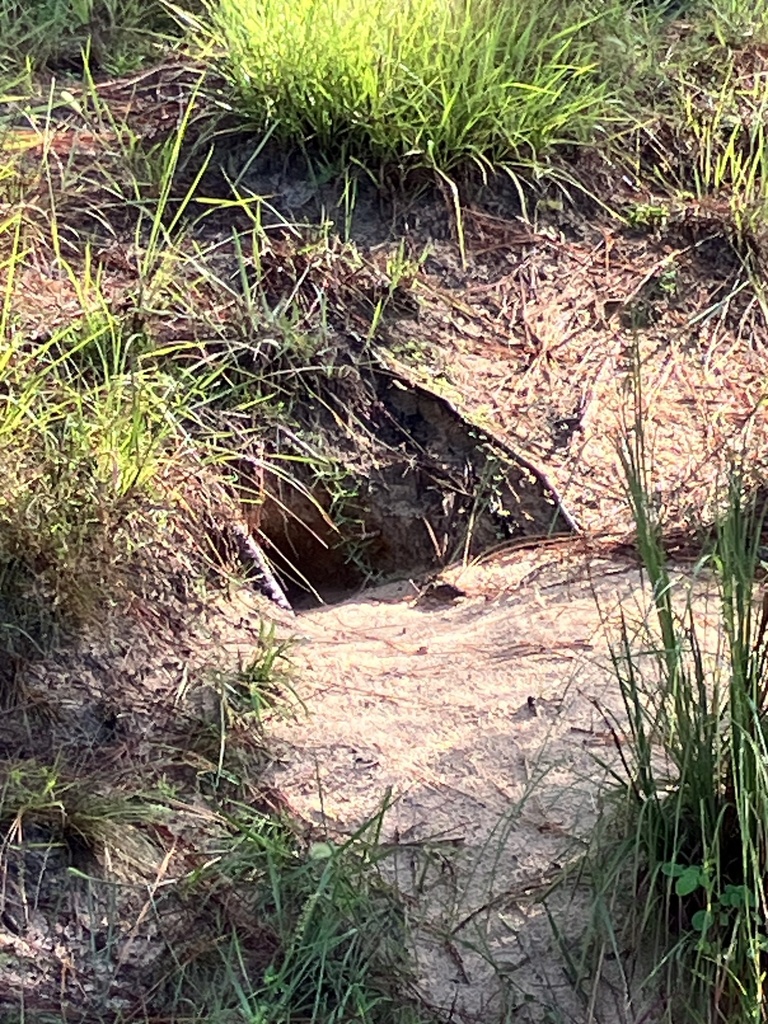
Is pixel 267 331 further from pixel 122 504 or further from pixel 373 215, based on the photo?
pixel 122 504

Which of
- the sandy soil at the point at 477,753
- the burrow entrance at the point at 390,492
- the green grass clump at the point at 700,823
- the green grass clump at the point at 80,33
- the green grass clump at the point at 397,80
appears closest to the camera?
the green grass clump at the point at 700,823

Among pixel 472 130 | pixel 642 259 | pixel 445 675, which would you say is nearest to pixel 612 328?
pixel 642 259

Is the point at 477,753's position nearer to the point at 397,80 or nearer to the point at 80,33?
the point at 397,80

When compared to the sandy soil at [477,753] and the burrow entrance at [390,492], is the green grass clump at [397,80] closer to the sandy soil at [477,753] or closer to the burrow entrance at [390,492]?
the burrow entrance at [390,492]

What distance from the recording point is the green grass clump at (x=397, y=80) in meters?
3.08

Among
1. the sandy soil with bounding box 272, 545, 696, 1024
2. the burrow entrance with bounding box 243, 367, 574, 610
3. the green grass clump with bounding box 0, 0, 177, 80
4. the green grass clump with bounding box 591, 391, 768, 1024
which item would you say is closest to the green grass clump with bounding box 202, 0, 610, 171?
the green grass clump with bounding box 0, 0, 177, 80

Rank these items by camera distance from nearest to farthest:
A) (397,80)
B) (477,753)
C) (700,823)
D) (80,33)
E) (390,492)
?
(700,823)
(477,753)
(390,492)
(397,80)
(80,33)

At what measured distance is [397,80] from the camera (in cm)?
309

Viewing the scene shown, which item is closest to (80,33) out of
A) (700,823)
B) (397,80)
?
(397,80)

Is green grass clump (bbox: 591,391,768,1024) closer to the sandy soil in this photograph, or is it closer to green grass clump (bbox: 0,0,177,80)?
the sandy soil

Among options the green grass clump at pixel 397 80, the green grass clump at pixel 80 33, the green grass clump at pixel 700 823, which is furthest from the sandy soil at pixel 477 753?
the green grass clump at pixel 80 33

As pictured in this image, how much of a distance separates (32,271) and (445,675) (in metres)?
1.37

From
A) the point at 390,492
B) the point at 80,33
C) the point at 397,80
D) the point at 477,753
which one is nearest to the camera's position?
the point at 477,753

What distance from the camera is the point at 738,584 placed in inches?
67.5
